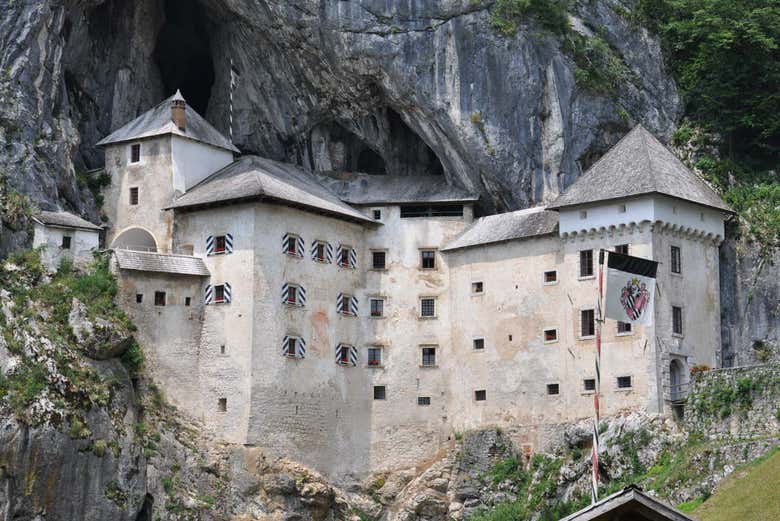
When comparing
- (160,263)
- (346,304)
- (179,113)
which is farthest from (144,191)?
(346,304)

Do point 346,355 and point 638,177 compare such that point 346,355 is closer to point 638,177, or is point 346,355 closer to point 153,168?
point 153,168

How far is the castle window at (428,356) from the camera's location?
73.2 meters

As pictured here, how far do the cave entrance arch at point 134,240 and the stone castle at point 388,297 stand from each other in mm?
152

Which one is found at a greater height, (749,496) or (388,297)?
(388,297)

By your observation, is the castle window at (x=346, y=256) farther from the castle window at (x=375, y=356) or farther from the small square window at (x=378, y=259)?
the castle window at (x=375, y=356)

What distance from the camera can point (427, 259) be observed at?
2945 inches

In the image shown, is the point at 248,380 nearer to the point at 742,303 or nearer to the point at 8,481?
the point at 8,481

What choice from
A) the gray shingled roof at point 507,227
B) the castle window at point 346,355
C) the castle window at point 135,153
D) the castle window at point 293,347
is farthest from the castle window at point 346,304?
the castle window at point 135,153

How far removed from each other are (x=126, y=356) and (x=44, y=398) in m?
5.58

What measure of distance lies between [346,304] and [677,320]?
17642 mm

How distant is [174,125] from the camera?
7519 centimetres

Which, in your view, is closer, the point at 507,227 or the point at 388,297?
the point at 507,227

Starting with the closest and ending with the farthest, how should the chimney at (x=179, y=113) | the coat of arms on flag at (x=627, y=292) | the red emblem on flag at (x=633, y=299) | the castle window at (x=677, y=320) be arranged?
the coat of arms on flag at (x=627, y=292)
the red emblem on flag at (x=633, y=299)
the castle window at (x=677, y=320)
the chimney at (x=179, y=113)

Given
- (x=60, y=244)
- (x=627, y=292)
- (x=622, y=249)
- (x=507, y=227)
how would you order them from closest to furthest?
1. (x=627, y=292)
2. (x=622, y=249)
3. (x=60, y=244)
4. (x=507, y=227)
